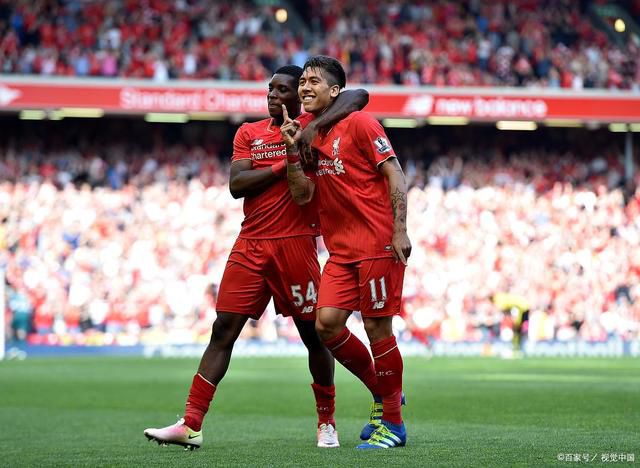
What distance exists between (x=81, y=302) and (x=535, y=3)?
1744 centimetres

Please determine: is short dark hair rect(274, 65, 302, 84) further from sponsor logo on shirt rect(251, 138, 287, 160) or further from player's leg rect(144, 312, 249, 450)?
player's leg rect(144, 312, 249, 450)

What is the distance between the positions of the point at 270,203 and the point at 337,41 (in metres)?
25.7

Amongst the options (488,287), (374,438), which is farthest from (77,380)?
(488,287)

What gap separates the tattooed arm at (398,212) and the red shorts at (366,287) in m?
0.13

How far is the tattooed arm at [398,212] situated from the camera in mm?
7559

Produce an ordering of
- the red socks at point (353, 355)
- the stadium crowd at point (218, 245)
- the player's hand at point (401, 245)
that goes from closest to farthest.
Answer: the player's hand at point (401, 245) → the red socks at point (353, 355) → the stadium crowd at point (218, 245)

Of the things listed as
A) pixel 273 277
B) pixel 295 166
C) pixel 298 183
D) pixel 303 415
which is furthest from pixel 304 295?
pixel 303 415

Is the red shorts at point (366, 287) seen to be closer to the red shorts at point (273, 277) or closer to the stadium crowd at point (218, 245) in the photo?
the red shorts at point (273, 277)

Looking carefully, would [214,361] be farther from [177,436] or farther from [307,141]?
[307,141]

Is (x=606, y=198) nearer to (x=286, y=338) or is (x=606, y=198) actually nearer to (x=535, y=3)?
(x=535, y=3)

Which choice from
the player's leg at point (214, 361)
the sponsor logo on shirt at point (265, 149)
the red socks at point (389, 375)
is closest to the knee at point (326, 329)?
the red socks at point (389, 375)

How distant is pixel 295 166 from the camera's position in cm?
773

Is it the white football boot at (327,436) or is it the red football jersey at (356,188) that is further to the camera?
the white football boot at (327,436)

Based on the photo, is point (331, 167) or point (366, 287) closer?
point (366, 287)
